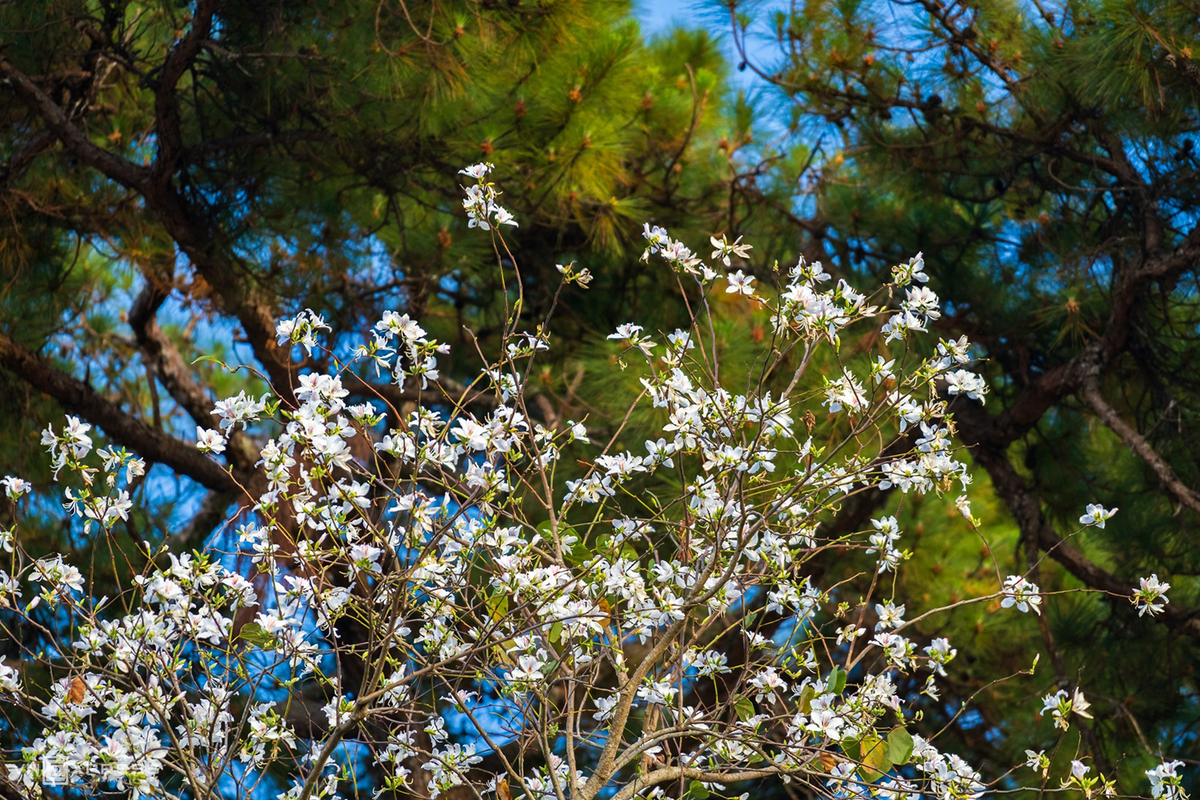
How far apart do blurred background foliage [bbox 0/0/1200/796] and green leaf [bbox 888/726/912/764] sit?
1.02 metres

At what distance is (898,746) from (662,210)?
238 cm

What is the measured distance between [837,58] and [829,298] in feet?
6.01

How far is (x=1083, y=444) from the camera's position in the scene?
3531mm

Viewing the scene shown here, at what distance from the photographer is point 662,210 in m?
3.68

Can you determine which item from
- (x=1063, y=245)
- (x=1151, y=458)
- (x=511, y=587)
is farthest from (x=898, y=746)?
(x=1063, y=245)

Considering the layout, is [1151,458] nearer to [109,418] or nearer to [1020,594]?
Result: [1020,594]

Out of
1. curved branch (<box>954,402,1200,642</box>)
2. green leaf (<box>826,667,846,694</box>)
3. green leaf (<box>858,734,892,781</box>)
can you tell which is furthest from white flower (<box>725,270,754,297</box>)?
curved branch (<box>954,402,1200,642</box>)

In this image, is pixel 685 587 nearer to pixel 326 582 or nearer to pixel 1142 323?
pixel 326 582

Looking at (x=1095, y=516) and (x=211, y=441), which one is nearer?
(x=211, y=441)

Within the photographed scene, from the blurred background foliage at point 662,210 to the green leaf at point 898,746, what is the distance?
3.35ft

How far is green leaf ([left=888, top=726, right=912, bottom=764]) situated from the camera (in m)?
1.59

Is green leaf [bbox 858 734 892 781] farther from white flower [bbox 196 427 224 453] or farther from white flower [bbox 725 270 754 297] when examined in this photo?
white flower [bbox 196 427 224 453]

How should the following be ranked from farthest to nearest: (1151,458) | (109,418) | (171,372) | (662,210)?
(171,372)
(662,210)
(109,418)
(1151,458)

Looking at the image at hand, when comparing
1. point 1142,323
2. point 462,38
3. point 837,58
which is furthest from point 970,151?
point 462,38
